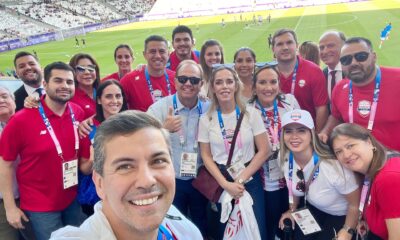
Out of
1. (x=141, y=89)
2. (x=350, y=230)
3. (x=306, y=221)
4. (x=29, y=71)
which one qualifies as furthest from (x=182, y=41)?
(x=350, y=230)

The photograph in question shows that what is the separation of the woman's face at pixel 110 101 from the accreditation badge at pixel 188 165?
1.14 meters

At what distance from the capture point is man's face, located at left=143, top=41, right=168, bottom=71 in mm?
5227

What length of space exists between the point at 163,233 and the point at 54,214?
8.36 ft

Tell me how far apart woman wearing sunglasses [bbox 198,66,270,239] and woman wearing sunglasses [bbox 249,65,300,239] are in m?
0.16

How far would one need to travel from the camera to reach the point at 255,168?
379 cm

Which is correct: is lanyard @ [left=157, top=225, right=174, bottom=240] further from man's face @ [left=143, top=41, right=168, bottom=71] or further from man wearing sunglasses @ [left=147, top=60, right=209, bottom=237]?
man's face @ [left=143, top=41, right=168, bottom=71]

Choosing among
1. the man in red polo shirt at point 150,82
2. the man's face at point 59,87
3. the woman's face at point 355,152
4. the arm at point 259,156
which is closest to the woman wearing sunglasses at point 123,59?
the man in red polo shirt at point 150,82

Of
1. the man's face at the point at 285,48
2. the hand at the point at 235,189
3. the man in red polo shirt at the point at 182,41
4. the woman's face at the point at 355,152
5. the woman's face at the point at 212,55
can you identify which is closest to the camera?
the woman's face at the point at 355,152

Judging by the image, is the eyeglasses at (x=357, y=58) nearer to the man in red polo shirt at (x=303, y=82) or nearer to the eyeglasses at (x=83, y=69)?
the man in red polo shirt at (x=303, y=82)

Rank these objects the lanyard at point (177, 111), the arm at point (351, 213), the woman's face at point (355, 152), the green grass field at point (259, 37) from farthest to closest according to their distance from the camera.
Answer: the green grass field at point (259, 37) → the lanyard at point (177, 111) → the arm at point (351, 213) → the woman's face at point (355, 152)

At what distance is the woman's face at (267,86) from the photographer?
4113 mm

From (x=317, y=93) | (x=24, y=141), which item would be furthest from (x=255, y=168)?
(x=24, y=141)

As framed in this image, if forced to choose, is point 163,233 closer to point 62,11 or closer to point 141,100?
point 141,100

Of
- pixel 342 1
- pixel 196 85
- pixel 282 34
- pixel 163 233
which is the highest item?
pixel 342 1
